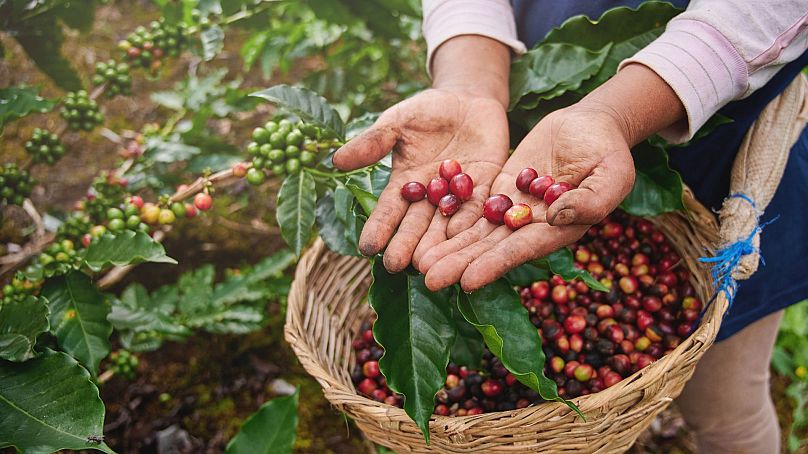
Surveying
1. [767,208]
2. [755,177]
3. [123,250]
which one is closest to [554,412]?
[755,177]

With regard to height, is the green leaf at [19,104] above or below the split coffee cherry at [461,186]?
above

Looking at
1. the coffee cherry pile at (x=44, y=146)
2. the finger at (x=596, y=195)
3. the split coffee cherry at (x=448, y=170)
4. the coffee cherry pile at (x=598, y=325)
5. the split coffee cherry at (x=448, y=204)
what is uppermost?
the coffee cherry pile at (x=44, y=146)

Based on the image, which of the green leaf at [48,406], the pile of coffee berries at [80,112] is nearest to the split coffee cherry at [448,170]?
the green leaf at [48,406]

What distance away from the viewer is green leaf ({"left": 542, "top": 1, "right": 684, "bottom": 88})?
167cm

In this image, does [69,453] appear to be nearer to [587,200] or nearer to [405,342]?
[405,342]

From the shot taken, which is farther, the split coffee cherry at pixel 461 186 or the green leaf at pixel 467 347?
the green leaf at pixel 467 347

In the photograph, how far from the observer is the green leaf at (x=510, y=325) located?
1.25m

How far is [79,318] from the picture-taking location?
168 centimetres

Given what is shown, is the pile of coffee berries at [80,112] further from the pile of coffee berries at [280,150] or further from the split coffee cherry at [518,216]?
the split coffee cherry at [518,216]

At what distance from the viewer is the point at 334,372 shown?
1.78 metres

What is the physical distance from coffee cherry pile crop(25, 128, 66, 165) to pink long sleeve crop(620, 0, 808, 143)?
2.08 m

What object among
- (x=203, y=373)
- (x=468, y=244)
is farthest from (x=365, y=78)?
(x=468, y=244)

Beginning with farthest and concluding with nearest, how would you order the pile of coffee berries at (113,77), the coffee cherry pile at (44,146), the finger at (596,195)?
the pile of coffee berries at (113,77) < the coffee cherry pile at (44,146) < the finger at (596,195)

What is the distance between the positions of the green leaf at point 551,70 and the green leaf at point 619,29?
0.13 feet
